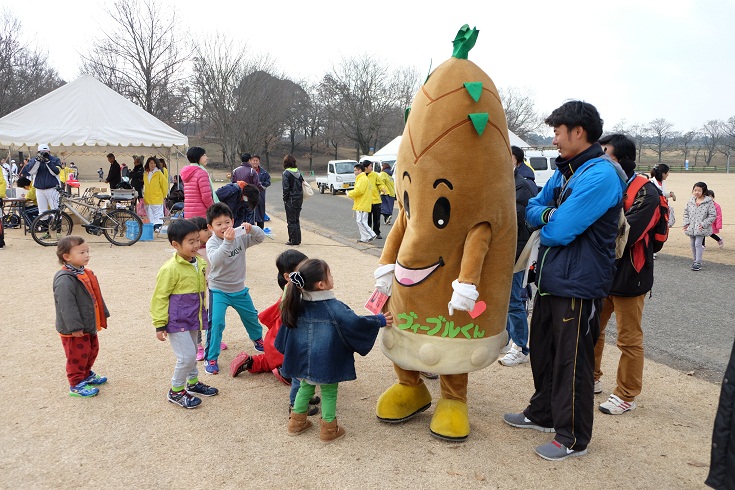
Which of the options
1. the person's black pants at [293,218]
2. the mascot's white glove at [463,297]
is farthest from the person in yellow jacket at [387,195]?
the mascot's white glove at [463,297]

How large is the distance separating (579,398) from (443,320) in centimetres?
92

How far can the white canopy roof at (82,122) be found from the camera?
11531 mm

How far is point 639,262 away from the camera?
378cm

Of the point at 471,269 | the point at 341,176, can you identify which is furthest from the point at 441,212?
the point at 341,176

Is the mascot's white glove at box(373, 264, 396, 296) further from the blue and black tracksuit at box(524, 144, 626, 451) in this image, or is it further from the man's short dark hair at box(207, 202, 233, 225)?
the man's short dark hair at box(207, 202, 233, 225)

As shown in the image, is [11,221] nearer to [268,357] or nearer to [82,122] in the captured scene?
[82,122]

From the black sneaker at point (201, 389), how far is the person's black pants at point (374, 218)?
8.45m

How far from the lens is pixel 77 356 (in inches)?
163

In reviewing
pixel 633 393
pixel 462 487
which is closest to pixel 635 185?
pixel 633 393

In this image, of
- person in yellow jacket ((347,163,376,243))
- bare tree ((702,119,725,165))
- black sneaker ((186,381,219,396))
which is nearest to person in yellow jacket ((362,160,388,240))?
person in yellow jacket ((347,163,376,243))

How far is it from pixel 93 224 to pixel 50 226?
0.79 metres

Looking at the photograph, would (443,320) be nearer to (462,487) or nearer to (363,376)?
(462,487)

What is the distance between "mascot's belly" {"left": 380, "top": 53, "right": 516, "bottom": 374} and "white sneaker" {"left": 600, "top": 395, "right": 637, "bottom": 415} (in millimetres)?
1052

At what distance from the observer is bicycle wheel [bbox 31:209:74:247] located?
10625 millimetres
